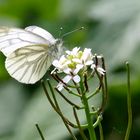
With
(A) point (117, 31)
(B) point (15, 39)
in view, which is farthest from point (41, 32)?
(A) point (117, 31)

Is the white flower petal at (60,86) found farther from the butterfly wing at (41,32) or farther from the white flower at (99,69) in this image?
the butterfly wing at (41,32)

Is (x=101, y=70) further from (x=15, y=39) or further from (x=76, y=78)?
(x=15, y=39)

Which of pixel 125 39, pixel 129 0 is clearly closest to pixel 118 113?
pixel 125 39

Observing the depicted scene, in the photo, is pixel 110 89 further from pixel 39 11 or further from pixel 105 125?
pixel 39 11

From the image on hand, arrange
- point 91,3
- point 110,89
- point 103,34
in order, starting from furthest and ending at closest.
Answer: point 91,3 < point 103,34 < point 110,89

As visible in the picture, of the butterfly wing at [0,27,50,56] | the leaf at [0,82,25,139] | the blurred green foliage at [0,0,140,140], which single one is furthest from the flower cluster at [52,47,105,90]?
the leaf at [0,82,25,139]
